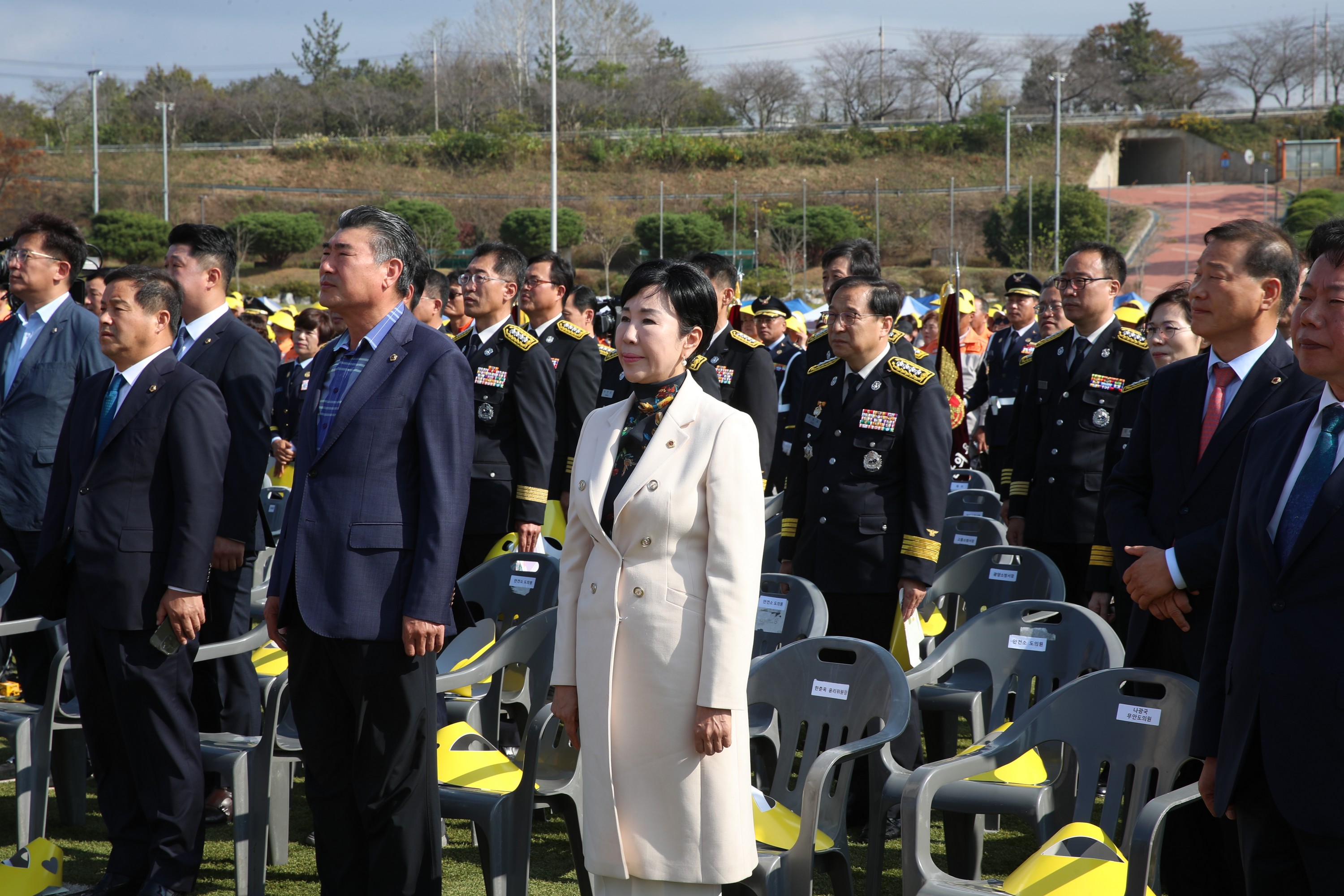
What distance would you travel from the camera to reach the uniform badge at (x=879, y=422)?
426 cm

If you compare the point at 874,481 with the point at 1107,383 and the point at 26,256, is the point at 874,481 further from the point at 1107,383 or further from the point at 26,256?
the point at 26,256

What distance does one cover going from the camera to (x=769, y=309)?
9.88m

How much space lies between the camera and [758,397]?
5621 mm

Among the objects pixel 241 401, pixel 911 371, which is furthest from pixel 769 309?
pixel 241 401

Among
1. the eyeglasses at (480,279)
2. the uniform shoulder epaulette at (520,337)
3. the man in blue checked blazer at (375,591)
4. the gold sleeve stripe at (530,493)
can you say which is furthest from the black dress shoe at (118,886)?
the eyeglasses at (480,279)

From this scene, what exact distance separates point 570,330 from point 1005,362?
4.59 metres

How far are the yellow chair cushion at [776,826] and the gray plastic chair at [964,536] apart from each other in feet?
8.10

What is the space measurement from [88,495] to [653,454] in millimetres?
1925

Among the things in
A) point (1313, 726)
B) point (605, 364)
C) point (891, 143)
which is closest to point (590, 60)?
point (891, 143)

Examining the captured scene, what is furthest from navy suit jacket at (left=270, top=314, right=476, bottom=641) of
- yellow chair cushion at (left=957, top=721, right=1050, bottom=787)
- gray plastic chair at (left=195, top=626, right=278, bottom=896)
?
yellow chair cushion at (left=957, top=721, right=1050, bottom=787)

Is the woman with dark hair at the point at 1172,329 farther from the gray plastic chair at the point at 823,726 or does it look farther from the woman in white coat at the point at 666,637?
the woman in white coat at the point at 666,637

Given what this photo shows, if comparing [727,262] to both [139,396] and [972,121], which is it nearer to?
[139,396]

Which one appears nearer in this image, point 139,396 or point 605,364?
point 139,396

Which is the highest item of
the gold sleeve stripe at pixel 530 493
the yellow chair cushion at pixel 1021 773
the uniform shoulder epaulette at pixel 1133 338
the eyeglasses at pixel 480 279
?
the eyeglasses at pixel 480 279
